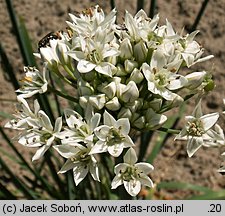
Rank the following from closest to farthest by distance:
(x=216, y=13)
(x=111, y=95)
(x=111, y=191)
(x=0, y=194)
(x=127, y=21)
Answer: (x=111, y=95)
(x=127, y=21)
(x=0, y=194)
(x=111, y=191)
(x=216, y=13)

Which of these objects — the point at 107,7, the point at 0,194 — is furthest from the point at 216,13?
the point at 0,194

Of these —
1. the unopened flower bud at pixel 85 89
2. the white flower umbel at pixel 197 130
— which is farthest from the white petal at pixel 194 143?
the unopened flower bud at pixel 85 89

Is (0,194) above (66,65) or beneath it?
beneath

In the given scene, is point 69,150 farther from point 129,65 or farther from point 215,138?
point 215,138

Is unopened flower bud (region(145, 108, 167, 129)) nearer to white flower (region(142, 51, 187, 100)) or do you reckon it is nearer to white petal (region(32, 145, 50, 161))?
white flower (region(142, 51, 187, 100))

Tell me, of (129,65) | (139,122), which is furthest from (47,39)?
(139,122)

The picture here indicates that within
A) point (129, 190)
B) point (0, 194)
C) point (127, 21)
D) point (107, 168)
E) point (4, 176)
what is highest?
point (127, 21)

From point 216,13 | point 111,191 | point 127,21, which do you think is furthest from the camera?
point 216,13

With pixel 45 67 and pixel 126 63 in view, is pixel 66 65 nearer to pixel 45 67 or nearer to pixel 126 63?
pixel 45 67

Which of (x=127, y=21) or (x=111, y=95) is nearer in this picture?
(x=111, y=95)
